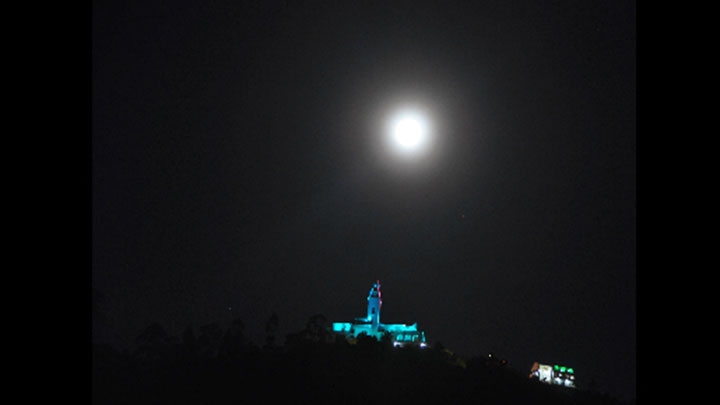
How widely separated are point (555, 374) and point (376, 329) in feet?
71.8

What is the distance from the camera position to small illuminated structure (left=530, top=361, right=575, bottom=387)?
69.4 m

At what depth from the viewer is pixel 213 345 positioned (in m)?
72.9

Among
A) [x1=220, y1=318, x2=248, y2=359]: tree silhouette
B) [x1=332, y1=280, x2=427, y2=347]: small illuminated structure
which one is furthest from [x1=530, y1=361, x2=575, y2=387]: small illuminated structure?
[x1=220, y1=318, x2=248, y2=359]: tree silhouette

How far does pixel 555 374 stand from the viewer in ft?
230

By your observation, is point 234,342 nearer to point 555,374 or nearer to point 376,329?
point 376,329

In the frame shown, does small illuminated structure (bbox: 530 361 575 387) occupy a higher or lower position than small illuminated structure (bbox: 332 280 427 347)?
lower

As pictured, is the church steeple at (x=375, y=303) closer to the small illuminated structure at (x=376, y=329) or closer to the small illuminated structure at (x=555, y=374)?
the small illuminated structure at (x=376, y=329)

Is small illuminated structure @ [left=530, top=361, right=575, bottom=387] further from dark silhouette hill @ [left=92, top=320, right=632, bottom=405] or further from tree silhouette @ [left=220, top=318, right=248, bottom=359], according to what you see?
tree silhouette @ [left=220, top=318, right=248, bottom=359]

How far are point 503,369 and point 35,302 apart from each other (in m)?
71.9

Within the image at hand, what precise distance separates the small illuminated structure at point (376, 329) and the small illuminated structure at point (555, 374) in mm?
13460

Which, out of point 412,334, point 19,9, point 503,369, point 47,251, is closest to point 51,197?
point 47,251

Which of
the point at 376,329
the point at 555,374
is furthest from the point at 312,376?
the point at 555,374

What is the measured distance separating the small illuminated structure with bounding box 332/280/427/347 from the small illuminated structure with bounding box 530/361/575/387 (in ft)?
44.2

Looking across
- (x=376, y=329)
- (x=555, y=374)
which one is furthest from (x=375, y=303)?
(x=555, y=374)
